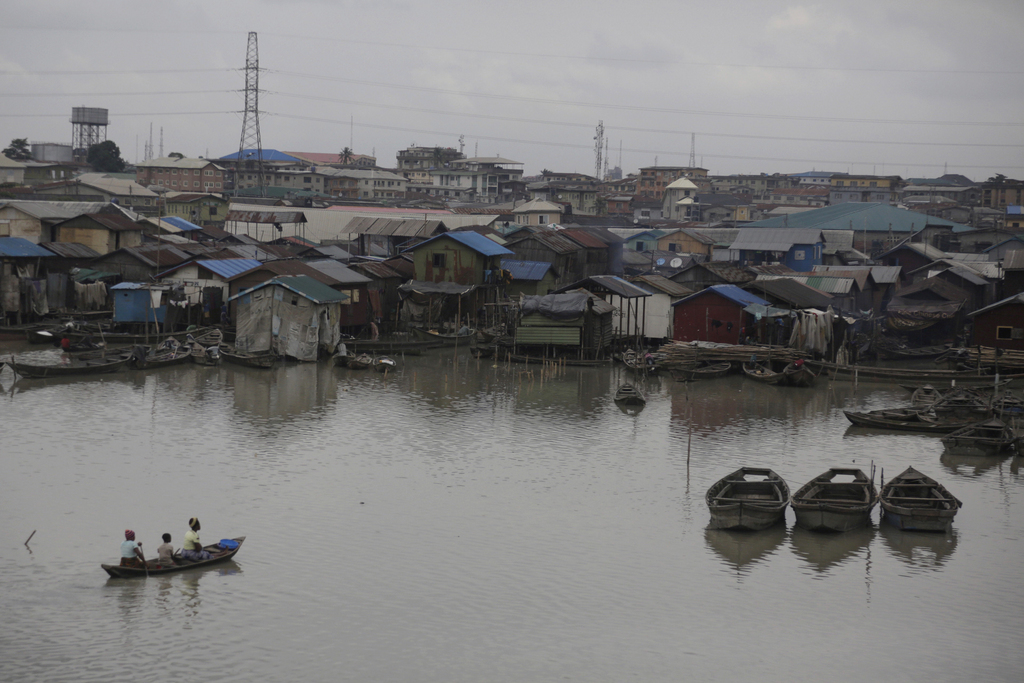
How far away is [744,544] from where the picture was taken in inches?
645

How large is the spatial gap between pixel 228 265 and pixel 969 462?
26812 millimetres

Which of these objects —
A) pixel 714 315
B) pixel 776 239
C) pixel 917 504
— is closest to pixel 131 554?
pixel 917 504

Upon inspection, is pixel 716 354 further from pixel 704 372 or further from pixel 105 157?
pixel 105 157

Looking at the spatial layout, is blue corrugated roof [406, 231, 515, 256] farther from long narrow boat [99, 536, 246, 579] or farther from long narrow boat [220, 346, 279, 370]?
long narrow boat [99, 536, 246, 579]

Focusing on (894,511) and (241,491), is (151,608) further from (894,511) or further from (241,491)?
(894,511)

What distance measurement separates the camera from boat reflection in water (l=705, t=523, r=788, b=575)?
51.5 feet

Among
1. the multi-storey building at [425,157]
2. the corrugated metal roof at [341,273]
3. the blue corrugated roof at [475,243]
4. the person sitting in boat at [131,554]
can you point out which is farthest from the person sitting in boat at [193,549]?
the multi-storey building at [425,157]

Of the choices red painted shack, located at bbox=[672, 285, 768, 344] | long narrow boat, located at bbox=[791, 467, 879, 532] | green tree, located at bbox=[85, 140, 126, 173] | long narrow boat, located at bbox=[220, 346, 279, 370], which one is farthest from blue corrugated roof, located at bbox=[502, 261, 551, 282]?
green tree, located at bbox=[85, 140, 126, 173]

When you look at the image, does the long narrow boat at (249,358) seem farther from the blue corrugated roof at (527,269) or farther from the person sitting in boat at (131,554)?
the person sitting in boat at (131,554)

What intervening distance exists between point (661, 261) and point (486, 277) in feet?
54.8

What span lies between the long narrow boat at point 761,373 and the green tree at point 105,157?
77426 millimetres

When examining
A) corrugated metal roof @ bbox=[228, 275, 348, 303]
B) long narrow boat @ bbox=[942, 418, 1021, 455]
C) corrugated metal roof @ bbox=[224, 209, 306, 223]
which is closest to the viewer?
long narrow boat @ bbox=[942, 418, 1021, 455]

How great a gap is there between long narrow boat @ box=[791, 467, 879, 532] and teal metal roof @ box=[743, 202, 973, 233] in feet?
138

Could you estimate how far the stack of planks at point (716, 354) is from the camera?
32375 mm
